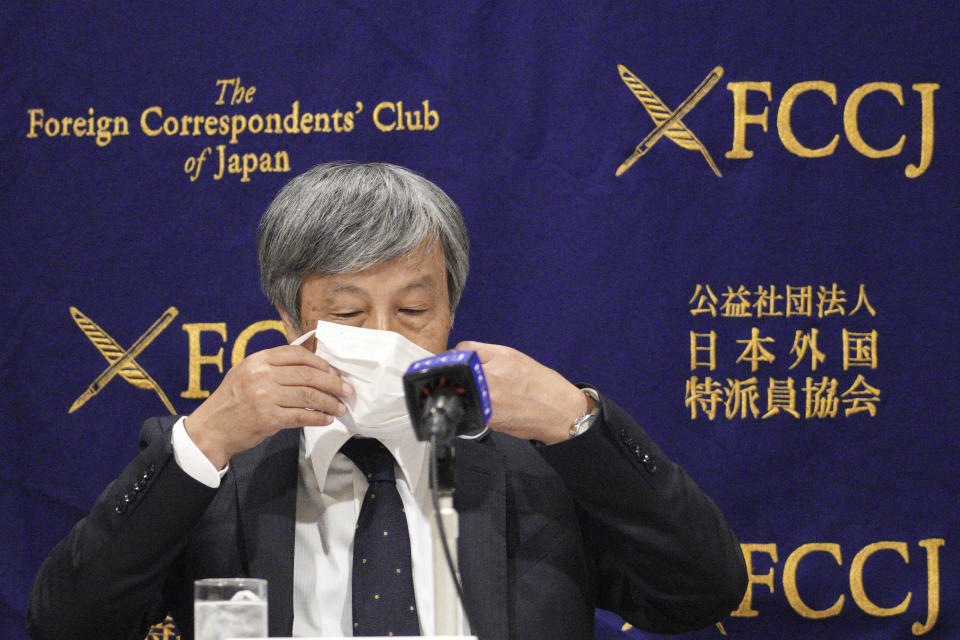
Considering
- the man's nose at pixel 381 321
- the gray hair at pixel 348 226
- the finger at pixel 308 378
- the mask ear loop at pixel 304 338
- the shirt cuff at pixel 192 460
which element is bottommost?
the shirt cuff at pixel 192 460

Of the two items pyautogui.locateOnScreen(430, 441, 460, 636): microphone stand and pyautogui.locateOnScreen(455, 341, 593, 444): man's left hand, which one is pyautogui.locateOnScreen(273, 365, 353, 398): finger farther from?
pyautogui.locateOnScreen(430, 441, 460, 636): microphone stand

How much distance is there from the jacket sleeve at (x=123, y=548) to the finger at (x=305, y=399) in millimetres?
168

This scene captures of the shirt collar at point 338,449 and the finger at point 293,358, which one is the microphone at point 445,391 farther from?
the shirt collar at point 338,449

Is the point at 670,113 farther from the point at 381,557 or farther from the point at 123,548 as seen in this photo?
the point at 123,548

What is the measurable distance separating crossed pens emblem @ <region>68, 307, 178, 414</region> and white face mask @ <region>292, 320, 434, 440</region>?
70cm

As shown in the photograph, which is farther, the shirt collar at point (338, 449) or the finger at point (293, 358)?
the shirt collar at point (338, 449)

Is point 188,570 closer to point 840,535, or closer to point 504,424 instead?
point 504,424

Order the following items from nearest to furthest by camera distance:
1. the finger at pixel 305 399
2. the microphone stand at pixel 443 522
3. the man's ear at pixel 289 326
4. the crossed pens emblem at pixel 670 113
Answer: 1. the microphone stand at pixel 443 522
2. the finger at pixel 305 399
3. the man's ear at pixel 289 326
4. the crossed pens emblem at pixel 670 113

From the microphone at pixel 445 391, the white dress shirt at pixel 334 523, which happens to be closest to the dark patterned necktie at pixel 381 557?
the white dress shirt at pixel 334 523

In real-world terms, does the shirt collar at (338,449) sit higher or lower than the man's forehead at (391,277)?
lower

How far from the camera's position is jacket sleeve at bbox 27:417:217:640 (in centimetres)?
159

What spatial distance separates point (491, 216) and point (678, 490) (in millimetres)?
774

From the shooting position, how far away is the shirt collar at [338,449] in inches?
68.0

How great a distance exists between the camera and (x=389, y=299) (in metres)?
1.73
